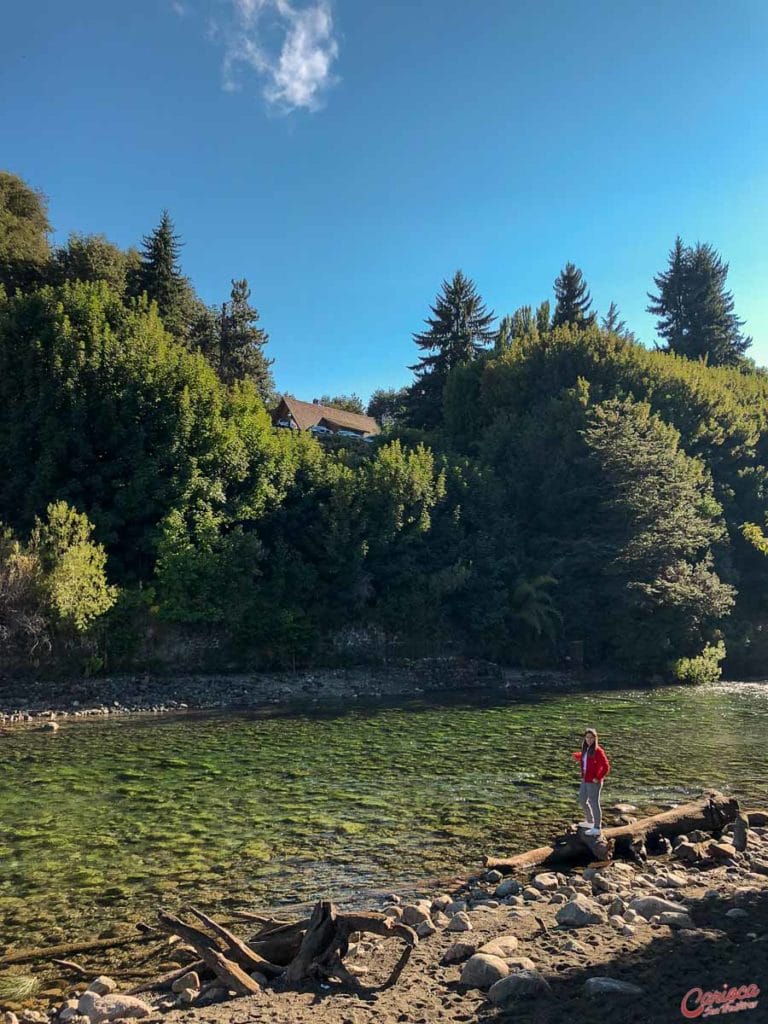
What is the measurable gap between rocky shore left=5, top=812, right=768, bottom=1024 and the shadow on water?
0.01m

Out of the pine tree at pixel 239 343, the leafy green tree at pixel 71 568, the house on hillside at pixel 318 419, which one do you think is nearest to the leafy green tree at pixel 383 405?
the house on hillside at pixel 318 419

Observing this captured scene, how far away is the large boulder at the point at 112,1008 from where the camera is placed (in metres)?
5.47

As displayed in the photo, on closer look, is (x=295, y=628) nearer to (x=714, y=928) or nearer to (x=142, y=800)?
(x=142, y=800)

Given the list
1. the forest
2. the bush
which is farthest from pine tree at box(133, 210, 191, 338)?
the bush

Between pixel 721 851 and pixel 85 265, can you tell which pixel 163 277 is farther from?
pixel 721 851

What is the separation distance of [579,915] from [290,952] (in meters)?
2.99

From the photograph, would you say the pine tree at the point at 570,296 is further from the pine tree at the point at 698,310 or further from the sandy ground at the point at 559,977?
the sandy ground at the point at 559,977

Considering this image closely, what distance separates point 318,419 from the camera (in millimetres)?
71562

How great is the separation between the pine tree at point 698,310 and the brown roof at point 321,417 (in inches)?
1467

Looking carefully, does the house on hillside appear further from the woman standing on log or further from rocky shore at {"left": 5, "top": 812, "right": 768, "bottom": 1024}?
rocky shore at {"left": 5, "top": 812, "right": 768, "bottom": 1024}

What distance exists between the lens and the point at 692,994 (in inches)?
198

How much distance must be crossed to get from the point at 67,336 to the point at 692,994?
103ft

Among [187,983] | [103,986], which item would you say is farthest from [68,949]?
[187,983]

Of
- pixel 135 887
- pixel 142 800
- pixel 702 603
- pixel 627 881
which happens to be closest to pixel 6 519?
pixel 142 800
